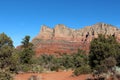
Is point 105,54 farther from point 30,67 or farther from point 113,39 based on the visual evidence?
point 30,67

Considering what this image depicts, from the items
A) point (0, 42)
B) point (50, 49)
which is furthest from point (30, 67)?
point (50, 49)

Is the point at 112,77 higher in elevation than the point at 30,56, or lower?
lower

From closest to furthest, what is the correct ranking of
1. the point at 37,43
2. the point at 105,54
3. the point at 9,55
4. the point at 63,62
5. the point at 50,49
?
the point at 9,55, the point at 105,54, the point at 63,62, the point at 50,49, the point at 37,43

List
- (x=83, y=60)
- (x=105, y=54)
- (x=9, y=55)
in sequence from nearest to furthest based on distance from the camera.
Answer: (x=9, y=55)
(x=105, y=54)
(x=83, y=60)

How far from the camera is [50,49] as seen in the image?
566ft

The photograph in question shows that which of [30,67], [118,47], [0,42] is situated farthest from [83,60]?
[0,42]

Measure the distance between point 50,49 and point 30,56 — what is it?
120 meters

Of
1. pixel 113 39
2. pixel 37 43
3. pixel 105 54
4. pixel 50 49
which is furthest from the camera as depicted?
pixel 37 43

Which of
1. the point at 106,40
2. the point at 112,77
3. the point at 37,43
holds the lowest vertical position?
the point at 112,77

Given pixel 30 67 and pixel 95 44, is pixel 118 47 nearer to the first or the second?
pixel 95 44

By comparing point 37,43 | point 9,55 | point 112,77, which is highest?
point 37,43

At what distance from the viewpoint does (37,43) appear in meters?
193

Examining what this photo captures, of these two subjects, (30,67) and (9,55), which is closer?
(9,55)

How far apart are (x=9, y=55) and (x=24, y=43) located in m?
32.2
